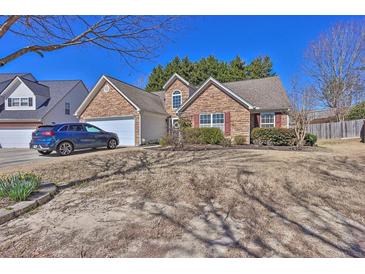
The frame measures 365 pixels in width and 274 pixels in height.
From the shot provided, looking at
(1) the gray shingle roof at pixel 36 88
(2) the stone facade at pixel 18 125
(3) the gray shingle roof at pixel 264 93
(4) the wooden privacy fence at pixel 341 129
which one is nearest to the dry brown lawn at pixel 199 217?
(3) the gray shingle roof at pixel 264 93

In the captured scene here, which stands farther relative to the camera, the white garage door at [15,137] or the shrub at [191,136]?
the white garage door at [15,137]

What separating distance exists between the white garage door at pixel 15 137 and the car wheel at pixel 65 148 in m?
10.7

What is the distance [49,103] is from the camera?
21.1 meters

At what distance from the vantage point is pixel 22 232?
3025mm

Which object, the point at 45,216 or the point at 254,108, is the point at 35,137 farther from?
the point at 254,108

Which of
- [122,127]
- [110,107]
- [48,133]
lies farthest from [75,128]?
[110,107]

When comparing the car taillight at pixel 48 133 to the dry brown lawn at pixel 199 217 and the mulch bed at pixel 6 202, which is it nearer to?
the dry brown lawn at pixel 199 217

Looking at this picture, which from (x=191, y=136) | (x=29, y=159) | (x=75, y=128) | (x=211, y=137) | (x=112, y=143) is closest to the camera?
(x=29, y=159)

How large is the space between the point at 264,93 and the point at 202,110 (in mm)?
5648

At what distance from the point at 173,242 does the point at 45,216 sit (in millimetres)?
2357

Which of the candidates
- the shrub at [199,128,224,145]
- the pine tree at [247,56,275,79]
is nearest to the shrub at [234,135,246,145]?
the shrub at [199,128,224,145]

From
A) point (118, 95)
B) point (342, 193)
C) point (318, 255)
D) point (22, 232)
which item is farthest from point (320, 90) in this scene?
point (22, 232)

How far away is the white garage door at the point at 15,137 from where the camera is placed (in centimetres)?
1864

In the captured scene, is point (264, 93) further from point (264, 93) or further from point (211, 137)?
point (211, 137)
